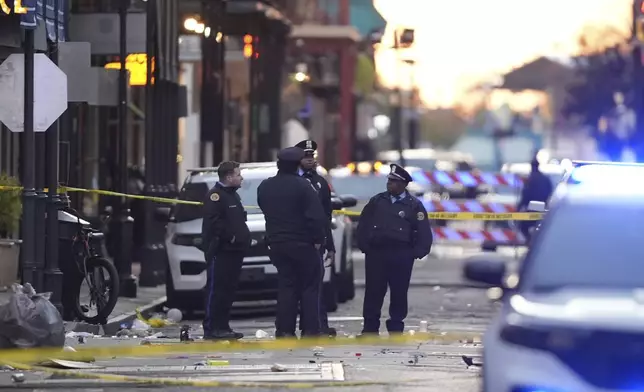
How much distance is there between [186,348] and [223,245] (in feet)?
6.69

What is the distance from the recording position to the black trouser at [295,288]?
51.2 ft

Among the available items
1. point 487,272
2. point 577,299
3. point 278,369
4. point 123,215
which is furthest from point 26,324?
point 123,215

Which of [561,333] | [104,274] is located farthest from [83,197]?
[561,333]

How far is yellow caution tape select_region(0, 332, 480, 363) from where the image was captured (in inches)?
523

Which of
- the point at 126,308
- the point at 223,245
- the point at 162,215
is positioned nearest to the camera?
the point at 223,245

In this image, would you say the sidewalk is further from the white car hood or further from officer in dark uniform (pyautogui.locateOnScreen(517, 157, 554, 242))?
officer in dark uniform (pyautogui.locateOnScreen(517, 157, 554, 242))

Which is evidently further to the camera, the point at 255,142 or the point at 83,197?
the point at 255,142

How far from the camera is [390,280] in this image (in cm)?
1667

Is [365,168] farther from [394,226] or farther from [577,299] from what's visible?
[577,299]

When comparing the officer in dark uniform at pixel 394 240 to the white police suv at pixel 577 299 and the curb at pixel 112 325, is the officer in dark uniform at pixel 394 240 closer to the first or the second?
the curb at pixel 112 325

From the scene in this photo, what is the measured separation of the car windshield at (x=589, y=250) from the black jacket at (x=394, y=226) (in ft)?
24.7

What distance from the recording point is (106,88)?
22797 mm

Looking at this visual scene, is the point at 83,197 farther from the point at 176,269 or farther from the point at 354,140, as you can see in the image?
the point at 354,140

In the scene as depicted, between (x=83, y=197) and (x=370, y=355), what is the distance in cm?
1611
